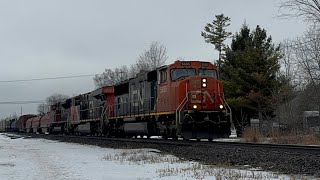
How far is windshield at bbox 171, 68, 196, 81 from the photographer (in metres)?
20.7

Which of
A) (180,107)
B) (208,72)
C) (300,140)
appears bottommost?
(300,140)

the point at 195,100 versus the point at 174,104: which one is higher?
the point at 195,100

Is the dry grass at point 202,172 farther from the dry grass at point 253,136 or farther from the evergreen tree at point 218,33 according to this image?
the evergreen tree at point 218,33

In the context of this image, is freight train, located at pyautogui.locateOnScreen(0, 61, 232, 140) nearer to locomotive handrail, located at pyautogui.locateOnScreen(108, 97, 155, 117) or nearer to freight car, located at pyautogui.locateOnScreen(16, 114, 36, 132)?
locomotive handrail, located at pyautogui.locateOnScreen(108, 97, 155, 117)

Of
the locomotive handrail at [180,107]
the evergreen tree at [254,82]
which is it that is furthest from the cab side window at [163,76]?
the evergreen tree at [254,82]

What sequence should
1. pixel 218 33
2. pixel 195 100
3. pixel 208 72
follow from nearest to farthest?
pixel 195 100, pixel 208 72, pixel 218 33

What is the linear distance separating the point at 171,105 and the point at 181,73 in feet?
5.73

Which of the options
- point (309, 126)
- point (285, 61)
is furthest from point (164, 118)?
point (285, 61)

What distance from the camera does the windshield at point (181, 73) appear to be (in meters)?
20.7

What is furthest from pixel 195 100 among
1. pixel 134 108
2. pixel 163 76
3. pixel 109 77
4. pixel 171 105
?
pixel 109 77

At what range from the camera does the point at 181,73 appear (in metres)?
20.8

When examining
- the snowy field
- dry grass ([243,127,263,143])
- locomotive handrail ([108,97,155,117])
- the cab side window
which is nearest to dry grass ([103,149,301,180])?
the snowy field

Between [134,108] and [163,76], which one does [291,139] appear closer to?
[163,76]

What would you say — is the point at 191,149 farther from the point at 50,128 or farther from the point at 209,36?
the point at 209,36
